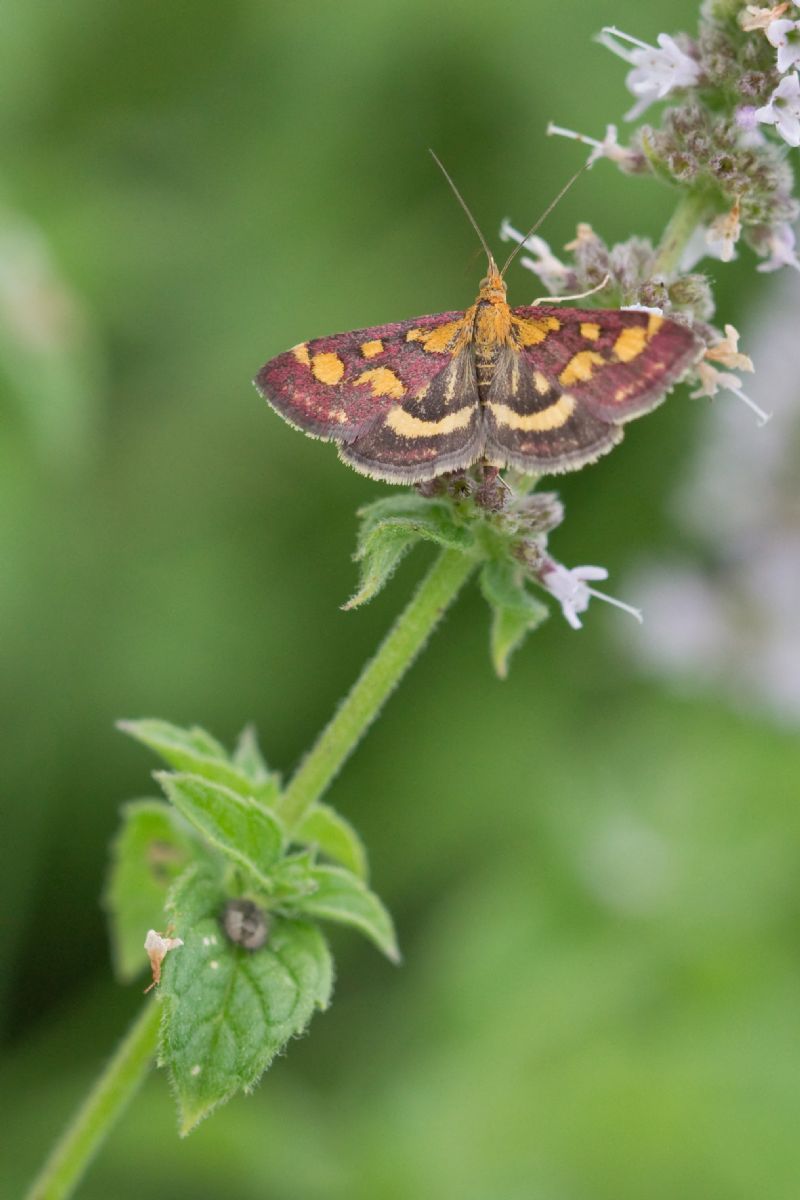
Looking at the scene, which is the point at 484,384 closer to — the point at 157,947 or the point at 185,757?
the point at 185,757

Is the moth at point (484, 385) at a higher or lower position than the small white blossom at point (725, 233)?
lower

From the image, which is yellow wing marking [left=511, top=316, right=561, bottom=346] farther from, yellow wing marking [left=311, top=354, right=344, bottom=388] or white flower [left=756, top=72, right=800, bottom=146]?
white flower [left=756, top=72, right=800, bottom=146]

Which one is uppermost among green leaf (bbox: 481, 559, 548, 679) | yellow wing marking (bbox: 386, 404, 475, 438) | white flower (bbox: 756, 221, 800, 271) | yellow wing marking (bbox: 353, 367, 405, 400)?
white flower (bbox: 756, 221, 800, 271)

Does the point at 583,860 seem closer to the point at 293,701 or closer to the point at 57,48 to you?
the point at 293,701

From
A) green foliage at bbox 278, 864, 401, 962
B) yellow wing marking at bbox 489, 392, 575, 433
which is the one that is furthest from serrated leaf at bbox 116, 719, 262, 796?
yellow wing marking at bbox 489, 392, 575, 433

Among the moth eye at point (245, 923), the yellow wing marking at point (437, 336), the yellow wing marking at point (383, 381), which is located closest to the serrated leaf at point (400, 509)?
the yellow wing marking at point (383, 381)

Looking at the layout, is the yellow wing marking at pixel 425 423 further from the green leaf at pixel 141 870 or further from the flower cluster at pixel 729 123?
the green leaf at pixel 141 870

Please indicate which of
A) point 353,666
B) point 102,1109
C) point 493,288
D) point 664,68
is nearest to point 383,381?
point 493,288
